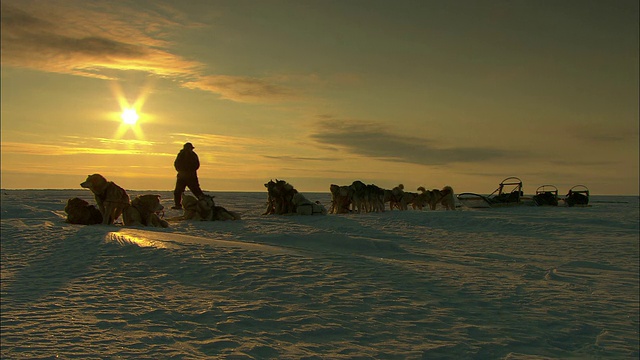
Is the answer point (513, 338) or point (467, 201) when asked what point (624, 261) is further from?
point (467, 201)

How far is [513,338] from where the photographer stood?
3.62 m

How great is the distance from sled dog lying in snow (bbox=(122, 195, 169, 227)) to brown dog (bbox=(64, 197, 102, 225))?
54cm

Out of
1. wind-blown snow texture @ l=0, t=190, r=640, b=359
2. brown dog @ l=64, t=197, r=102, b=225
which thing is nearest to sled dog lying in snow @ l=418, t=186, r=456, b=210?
wind-blown snow texture @ l=0, t=190, r=640, b=359

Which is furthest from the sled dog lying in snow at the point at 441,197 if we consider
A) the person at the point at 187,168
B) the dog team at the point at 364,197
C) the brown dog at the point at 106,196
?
the brown dog at the point at 106,196

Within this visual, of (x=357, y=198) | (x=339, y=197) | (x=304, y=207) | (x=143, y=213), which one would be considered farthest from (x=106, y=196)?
(x=357, y=198)

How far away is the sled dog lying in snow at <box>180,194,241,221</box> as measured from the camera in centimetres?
1233

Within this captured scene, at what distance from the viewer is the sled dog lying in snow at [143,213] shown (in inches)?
395

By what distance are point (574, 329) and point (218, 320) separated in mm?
2686

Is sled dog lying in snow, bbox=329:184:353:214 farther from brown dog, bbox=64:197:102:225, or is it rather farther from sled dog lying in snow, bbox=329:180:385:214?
brown dog, bbox=64:197:102:225

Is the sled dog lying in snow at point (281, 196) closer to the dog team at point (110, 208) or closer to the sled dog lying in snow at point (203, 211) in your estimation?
A: the sled dog lying in snow at point (203, 211)

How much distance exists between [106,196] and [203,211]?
2.83 metres

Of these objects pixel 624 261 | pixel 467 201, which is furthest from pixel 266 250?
pixel 467 201

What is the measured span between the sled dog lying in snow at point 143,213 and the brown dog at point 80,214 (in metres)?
0.54

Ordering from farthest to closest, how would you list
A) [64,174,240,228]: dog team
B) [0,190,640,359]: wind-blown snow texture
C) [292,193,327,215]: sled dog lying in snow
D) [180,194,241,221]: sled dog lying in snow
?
[292,193,327,215]: sled dog lying in snow < [180,194,241,221]: sled dog lying in snow < [64,174,240,228]: dog team < [0,190,640,359]: wind-blown snow texture
